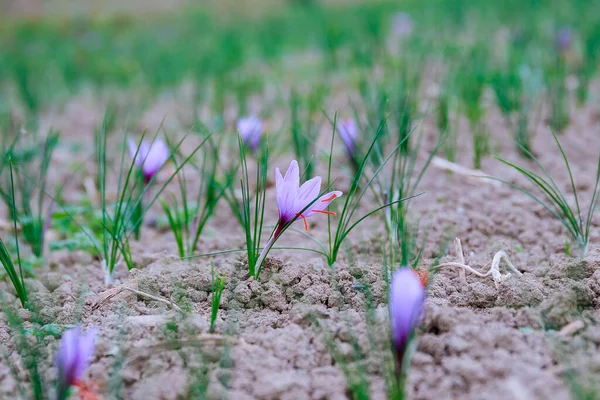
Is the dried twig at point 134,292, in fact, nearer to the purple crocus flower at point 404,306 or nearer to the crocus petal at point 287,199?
the crocus petal at point 287,199

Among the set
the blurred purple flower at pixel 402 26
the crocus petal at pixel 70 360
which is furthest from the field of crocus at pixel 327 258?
the blurred purple flower at pixel 402 26

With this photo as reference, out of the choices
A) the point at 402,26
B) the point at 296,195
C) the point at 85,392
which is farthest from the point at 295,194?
the point at 402,26

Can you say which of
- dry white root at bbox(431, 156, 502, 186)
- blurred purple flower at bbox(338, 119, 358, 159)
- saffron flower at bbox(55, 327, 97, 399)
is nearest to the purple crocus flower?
saffron flower at bbox(55, 327, 97, 399)

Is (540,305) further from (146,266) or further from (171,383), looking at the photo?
(146,266)

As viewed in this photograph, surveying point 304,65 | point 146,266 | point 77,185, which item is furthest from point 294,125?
point 304,65

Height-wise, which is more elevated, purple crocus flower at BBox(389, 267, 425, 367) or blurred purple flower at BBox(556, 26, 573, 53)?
blurred purple flower at BBox(556, 26, 573, 53)

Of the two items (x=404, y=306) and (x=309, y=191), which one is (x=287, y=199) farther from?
(x=404, y=306)

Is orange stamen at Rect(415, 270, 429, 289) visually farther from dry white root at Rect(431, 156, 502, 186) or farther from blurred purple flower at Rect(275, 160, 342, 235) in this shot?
dry white root at Rect(431, 156, 502, 186)
